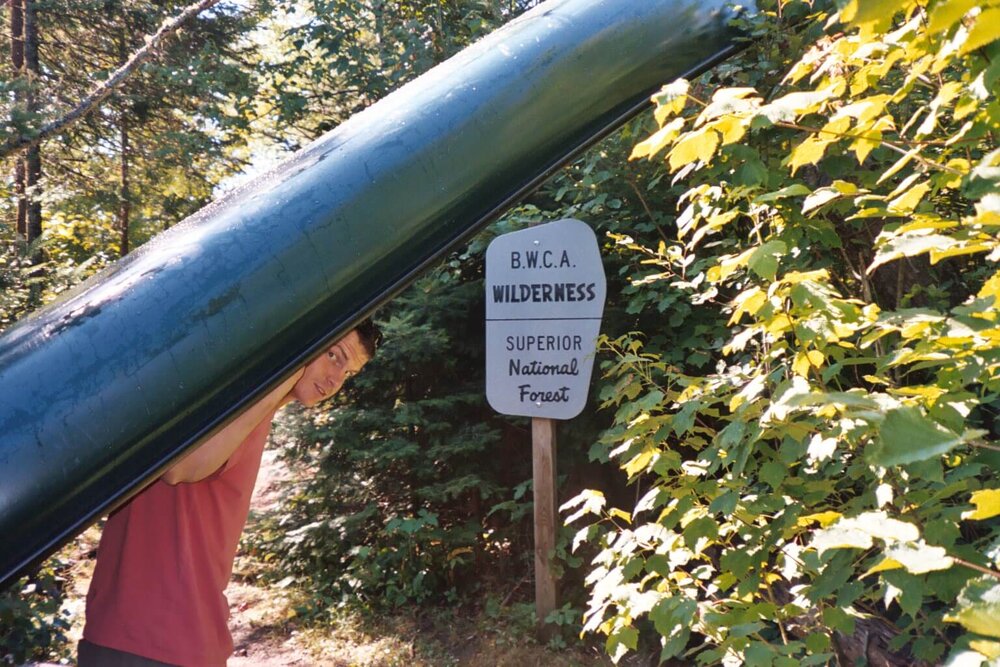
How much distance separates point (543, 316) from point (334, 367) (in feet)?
10.7

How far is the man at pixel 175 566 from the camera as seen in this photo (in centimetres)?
176

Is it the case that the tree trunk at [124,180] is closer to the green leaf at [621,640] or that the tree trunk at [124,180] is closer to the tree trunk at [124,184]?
the tree trunk at [124,184]

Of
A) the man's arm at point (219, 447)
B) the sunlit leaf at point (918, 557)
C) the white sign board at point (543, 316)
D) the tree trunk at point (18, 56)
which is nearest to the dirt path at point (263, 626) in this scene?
A: the white sign board at point (543, 316)

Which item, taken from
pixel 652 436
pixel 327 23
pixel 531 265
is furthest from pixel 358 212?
pixel 327 23

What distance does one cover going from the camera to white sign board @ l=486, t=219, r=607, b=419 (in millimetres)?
4934

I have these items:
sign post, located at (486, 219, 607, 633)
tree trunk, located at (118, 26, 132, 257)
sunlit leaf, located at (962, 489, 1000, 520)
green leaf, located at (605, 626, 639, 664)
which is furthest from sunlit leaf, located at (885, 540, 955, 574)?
tree trunk, located at (118, 26, 132, 257)

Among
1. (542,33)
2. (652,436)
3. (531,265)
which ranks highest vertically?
(542,33)

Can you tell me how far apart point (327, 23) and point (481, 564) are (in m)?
4.48

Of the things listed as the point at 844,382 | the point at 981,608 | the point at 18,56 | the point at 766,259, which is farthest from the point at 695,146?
the point at 18,56

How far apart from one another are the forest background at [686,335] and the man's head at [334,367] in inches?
26.5

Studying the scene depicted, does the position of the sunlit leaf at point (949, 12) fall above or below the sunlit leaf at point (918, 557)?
above

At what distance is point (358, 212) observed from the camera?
62cm

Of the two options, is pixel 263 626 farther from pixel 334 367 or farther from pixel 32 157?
pixel 334 367

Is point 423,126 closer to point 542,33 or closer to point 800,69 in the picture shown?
point 542,33
